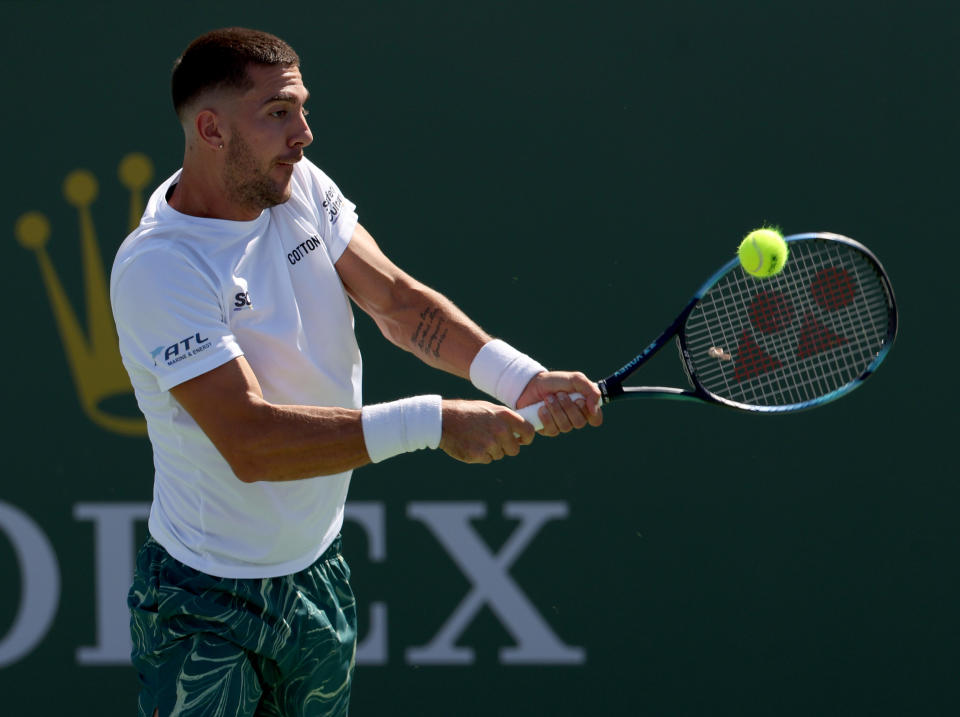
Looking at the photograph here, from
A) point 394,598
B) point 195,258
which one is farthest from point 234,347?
point 394,598

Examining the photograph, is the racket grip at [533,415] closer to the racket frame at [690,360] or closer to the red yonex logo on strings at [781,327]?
the racket frame at [690,360]

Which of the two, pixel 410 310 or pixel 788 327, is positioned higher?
pixel 410 310

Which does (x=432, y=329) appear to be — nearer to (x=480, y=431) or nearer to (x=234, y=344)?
(x=480, y=431)

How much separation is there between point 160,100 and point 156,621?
1802 mm

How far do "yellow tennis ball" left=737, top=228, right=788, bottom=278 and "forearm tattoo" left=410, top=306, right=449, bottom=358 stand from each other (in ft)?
2.17

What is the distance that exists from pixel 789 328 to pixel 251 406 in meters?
1.42

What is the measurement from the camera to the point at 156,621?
2828mm

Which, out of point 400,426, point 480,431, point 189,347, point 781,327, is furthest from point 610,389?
point 189,347

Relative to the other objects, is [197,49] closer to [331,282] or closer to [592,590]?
[331,282]

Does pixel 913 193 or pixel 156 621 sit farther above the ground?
pixel 913 193

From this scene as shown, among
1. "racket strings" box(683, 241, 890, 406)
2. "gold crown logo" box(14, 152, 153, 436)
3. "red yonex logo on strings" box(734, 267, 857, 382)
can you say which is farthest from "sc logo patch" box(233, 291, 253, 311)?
"gold crown logo" box(14, 152, 153, 436)

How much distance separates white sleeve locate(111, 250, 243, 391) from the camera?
8.59 ft

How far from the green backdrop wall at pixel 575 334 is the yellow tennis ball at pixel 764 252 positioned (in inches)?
38.4

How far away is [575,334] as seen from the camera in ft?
13.2
